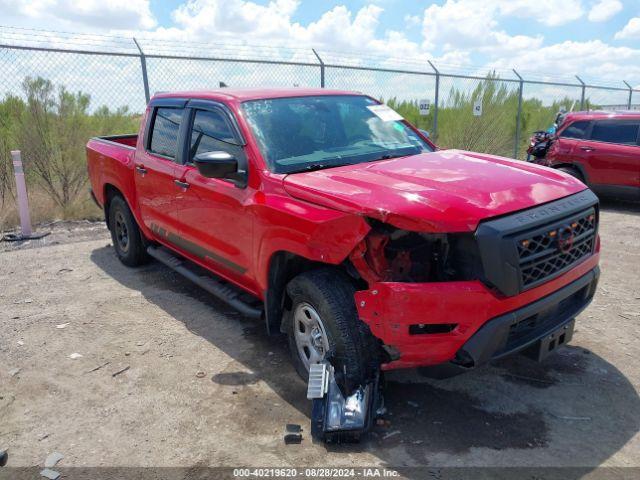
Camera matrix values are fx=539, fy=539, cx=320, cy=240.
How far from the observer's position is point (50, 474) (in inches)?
113

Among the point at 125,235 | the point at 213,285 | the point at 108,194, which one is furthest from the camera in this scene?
the point at 108,194

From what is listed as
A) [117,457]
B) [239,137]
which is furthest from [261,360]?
[239,137]

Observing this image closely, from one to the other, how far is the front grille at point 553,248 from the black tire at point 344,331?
0.94 meters

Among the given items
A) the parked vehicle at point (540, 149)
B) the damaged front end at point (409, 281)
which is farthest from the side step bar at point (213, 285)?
the parked vehicle at point (540, 149)

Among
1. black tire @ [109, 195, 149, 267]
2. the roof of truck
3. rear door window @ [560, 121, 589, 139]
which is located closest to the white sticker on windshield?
the roof of truck

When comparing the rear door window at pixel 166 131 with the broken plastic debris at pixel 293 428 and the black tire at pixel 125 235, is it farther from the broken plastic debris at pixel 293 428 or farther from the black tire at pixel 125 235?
the broken plastic debris at pixel 293 428

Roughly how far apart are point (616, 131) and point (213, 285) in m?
7.98

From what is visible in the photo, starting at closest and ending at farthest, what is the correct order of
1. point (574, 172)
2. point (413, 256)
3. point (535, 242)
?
point (535, 242)
point (413, 256)
point (574, 172)

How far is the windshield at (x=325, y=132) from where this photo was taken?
383 centimetres

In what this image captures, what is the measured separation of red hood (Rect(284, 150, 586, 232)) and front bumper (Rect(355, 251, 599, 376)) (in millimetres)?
339

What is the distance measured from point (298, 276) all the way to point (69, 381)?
73.0 inches

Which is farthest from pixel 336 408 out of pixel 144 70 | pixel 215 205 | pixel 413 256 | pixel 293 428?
pixel 144 70

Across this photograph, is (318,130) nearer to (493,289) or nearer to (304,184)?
(304,184)

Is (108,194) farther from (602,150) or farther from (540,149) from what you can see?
(540,149)
